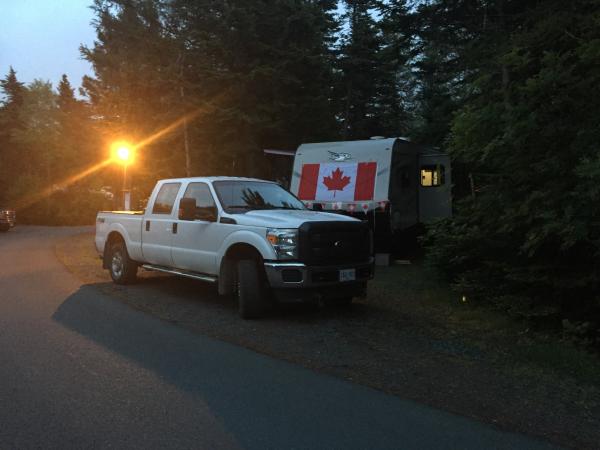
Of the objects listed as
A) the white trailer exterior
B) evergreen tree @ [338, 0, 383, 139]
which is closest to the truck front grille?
the white trailer exterior

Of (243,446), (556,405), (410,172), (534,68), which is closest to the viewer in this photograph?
(243,446)

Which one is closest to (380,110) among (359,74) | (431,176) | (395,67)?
(359,74)

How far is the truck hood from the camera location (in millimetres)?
7406

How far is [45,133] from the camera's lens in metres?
49.5

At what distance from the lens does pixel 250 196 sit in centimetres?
882

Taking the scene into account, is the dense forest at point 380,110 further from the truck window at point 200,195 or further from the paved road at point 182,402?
the truck window at point 200,195

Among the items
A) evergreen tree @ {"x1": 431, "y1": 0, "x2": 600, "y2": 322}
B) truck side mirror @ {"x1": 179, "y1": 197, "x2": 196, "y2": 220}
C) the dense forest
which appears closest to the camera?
evergreen tree @ {"x1": 431, "y1": 0, "x2": 600, "y2": 322}

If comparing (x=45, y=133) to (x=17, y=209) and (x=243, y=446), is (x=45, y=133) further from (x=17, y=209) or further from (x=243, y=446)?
(x=243, y=446)

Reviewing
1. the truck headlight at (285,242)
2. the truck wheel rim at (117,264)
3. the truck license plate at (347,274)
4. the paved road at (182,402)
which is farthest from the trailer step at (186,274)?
the truck license plate at (347,274)

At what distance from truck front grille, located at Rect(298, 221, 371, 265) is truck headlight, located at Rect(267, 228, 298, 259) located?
0.08 m

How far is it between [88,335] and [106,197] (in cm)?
3938

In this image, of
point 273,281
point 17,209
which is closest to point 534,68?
point 273,281

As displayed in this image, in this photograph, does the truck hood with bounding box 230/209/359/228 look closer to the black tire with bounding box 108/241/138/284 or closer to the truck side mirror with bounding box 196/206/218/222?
the truck side mirror with bounding box 196/206/218/222

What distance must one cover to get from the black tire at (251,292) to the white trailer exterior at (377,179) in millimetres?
6055
